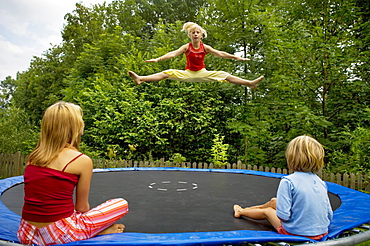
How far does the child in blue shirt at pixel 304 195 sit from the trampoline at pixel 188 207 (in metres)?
0.08

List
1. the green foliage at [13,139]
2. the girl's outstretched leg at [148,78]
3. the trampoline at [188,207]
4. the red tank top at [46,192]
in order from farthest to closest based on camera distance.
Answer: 1. the green foliage at [13,139]
2. the girl's outstretched leg at [148,78]
3. the trampoline at [188,207]
4. the red tank top at [46,192]

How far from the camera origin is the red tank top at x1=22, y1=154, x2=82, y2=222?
1.09 metres

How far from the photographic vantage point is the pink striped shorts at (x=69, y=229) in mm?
1127

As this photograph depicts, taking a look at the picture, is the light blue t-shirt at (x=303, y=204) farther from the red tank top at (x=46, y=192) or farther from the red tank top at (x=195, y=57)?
the red tank top at (x=195, y=57)

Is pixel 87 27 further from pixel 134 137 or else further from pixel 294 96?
pixel 294 96

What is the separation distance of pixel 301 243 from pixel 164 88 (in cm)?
464

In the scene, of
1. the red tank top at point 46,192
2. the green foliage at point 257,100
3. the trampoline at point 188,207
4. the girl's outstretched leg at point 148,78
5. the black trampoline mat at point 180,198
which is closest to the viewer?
the red tank top at point 46,192

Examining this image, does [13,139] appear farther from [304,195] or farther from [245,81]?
[304,195]

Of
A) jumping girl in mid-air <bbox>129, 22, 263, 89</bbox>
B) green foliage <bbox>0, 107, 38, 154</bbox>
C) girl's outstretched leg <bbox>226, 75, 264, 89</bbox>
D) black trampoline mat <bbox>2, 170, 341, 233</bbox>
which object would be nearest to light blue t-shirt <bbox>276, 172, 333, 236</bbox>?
black trampoline mat <bbox>2, 170, 341, 233</bbox>

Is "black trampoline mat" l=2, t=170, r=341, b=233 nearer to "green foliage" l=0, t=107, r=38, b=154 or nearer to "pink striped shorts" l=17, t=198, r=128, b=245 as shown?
"pink striped shorts" l=17, t=198, r=128, b=245

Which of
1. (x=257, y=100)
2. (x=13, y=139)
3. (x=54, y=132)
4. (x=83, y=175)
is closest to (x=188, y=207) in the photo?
(x=83, y=175)

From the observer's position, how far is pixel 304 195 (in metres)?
1.26

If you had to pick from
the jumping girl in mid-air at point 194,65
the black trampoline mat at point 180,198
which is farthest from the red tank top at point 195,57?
the black trampoline mat at point 180,198

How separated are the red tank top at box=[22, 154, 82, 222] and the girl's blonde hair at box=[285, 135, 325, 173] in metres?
0.95
